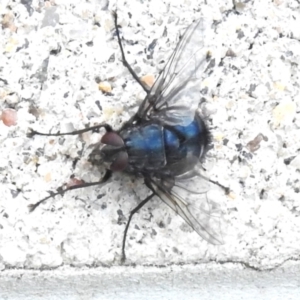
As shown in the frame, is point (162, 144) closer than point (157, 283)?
No

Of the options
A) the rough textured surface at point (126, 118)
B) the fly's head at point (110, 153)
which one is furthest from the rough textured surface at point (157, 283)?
the fly's head at point (110, 153)

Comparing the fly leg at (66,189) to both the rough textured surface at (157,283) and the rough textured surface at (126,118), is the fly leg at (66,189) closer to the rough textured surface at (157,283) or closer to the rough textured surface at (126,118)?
the rough textured surface at (126,118)

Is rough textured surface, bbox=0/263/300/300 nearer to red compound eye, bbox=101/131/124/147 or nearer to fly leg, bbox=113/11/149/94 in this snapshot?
red compound eye, bbox=101/131/124/147

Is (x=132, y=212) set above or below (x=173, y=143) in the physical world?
below

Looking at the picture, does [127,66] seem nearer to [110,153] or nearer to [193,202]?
[110,153]

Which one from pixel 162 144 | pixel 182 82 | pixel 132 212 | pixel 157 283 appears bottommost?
pixel 157 283

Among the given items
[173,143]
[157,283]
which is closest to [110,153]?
[173,143]

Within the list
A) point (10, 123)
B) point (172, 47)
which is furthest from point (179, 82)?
point (10, 123)

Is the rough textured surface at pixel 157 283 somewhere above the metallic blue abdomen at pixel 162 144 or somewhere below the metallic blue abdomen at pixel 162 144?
below
